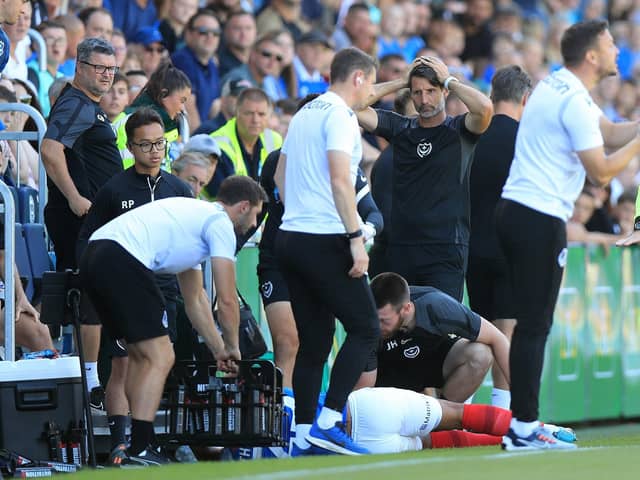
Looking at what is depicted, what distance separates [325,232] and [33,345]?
2160 mm

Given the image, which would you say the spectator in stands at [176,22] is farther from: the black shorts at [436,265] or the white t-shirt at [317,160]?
the white t-shirt at [317,160]

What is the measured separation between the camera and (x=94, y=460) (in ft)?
26.6

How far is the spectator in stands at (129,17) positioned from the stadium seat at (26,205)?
4.44 meters

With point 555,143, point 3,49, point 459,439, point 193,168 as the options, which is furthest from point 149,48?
point 555,143

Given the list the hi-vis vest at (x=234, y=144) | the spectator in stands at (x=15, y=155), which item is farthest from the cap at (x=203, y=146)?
the spectator in stands at (x=15, y=155)

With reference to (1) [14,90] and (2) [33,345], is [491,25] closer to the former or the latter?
(1) [14,90]

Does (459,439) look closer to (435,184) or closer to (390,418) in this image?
(390,418)

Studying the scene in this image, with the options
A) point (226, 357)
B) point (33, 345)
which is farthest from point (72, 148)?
point (226, 357)

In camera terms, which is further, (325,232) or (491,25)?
(491,25)

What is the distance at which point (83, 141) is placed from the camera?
29.9ft

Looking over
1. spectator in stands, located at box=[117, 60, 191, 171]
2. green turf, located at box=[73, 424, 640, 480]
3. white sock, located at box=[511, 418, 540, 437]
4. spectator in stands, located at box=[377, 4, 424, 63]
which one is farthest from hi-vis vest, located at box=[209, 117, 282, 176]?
spectator in stands, located at box=[377, 4, 424, 63]

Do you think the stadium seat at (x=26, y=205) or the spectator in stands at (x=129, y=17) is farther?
the spectator in stands at (x=129, y=17)

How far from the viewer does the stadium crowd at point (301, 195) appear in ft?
25.7

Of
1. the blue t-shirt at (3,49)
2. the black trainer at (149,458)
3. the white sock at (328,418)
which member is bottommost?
the black trainer at (149,458)
